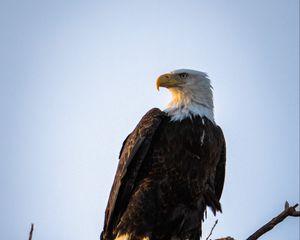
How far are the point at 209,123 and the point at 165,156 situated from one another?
77 cm

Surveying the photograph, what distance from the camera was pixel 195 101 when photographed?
7.44 m

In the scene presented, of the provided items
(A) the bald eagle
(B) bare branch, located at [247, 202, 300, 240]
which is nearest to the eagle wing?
(A) the bald eagle

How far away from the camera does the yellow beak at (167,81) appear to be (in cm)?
754

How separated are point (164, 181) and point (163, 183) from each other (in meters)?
0.03

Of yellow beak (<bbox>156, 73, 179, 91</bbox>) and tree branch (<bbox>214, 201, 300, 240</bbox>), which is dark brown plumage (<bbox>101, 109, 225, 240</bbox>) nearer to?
yellow beak (<bbox>156, 73, 179, 91</bbox>)

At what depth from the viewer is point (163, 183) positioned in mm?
6691

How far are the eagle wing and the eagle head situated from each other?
1.82 feet

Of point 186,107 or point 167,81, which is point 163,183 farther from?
point 167,81

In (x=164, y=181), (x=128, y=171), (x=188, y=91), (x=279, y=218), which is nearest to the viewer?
(x=279, y=218)

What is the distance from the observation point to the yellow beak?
297 inches

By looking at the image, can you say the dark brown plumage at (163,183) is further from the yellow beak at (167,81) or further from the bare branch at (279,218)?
the bare branch at (279,218)

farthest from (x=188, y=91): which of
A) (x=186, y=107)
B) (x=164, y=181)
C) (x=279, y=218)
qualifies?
(x=279, y=218)

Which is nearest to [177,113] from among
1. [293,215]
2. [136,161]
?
[136,161]

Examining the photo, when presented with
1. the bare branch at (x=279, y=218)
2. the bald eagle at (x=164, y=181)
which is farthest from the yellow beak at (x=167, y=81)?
the bare branch at (x=279, y=218)
